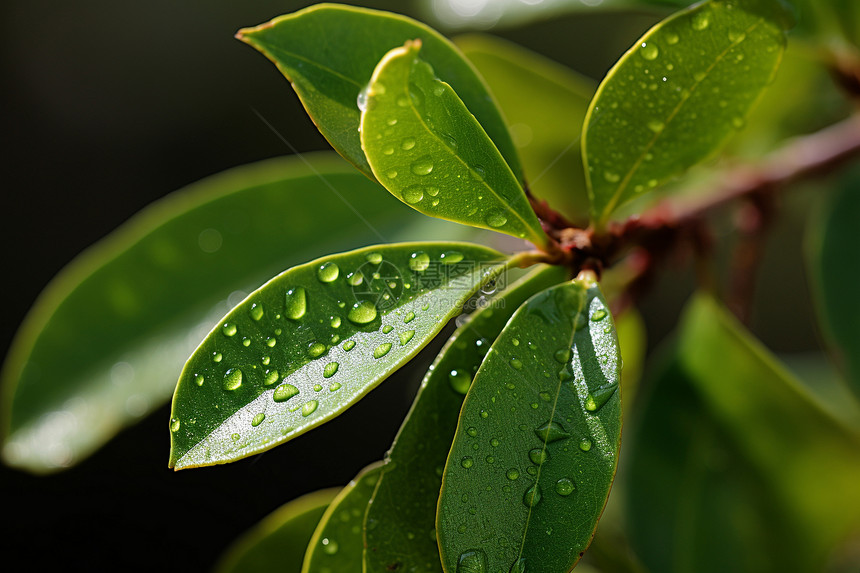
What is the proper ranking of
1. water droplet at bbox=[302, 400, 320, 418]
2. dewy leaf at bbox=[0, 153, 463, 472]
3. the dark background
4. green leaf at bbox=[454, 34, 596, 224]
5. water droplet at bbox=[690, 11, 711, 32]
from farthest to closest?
the dark background
green leaf at bbox=[454, 34, 596, 224]
dewy leaf at bbox=[0, 153, 463, 472]
water droplet at bbox=[690, 11, 711, 32]
water droplet at bbox=[302, 400, 320, 418]

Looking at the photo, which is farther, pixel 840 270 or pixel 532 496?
pixel 840 270

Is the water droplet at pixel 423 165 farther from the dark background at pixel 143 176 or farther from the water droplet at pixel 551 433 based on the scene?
the dark background at pixel 143 176

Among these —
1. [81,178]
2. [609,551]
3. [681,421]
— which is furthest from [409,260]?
[81,178]

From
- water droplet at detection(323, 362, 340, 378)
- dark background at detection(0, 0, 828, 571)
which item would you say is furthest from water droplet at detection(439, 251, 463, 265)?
dark background at detection(0, 0, 828, 571)

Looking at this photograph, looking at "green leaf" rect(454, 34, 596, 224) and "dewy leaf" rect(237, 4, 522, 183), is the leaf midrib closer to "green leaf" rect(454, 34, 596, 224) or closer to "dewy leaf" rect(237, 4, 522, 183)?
"dewy leaf" rect(237, 4, 522, 183)

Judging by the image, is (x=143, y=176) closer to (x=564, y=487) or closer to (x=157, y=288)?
(x=157, y=288)

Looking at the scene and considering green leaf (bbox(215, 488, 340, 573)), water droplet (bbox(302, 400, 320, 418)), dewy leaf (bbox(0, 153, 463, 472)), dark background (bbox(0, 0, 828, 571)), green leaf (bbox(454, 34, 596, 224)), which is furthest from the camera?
dark background (bbox(0, 0, 828, 571))

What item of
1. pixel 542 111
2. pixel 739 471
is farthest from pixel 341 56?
pixel 739 471

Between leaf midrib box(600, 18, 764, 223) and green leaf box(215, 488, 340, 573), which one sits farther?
green leaf box(215, 488, 340, 573)
